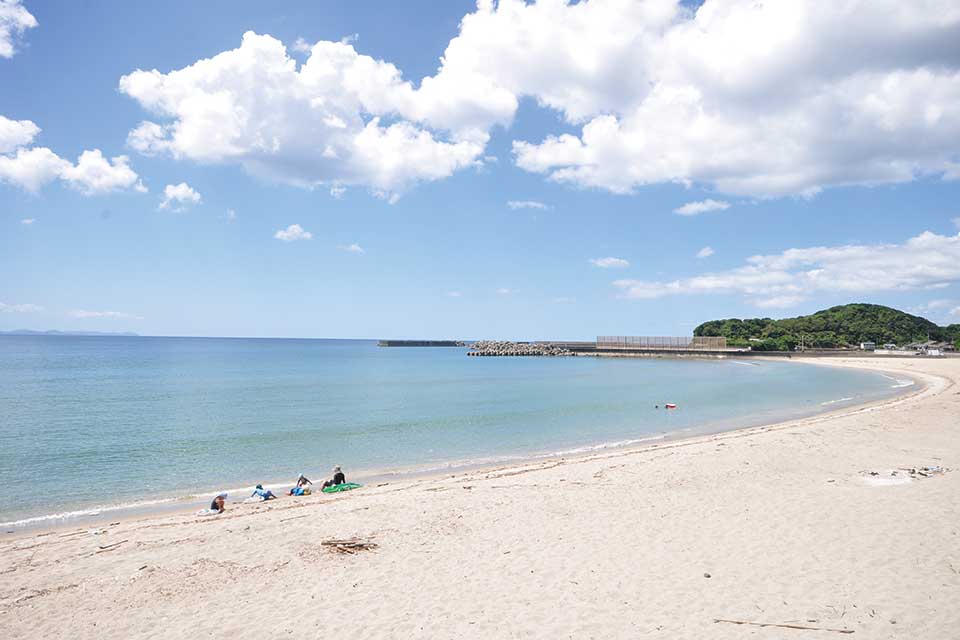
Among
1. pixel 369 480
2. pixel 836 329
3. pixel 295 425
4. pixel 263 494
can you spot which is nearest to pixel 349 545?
pixel 263 494

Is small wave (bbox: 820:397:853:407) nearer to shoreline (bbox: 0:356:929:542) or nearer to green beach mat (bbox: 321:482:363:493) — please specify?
shoreline (bbox: 0:356:929:542)

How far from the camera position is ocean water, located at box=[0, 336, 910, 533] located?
16.4 m

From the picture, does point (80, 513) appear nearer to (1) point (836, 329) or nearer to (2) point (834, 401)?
(2) point (834, 401)

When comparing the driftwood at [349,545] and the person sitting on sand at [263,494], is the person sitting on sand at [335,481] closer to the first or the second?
the person sitting on sand at [263,494]

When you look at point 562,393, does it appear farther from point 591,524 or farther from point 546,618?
point 546,618

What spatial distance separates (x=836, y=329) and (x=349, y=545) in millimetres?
152410

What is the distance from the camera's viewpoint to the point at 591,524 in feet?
32.7

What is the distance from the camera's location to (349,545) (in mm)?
A: 9109

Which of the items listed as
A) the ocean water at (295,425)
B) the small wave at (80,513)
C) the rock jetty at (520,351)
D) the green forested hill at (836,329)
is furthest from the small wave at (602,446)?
the green forested hill at (836,329)

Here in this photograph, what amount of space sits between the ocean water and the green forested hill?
87351 mm

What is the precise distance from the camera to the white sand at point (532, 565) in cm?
638

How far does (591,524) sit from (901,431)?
16.7 metres

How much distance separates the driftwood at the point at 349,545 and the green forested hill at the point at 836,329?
123 meters

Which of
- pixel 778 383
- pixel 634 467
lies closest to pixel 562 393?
pixel 778 383
